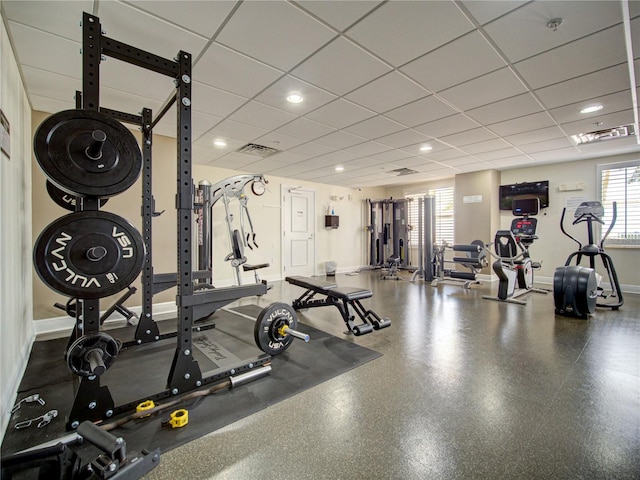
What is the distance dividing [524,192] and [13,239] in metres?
7.99

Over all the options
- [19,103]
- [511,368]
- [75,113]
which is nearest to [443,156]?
[511,368]

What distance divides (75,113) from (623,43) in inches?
143

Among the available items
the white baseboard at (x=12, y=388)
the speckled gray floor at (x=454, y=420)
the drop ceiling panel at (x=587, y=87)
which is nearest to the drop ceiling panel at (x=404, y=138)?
the drop ceiling panel at (x=587, y=87)

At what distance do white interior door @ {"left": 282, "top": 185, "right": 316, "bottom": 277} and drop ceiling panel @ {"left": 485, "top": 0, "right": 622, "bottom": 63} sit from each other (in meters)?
5.44

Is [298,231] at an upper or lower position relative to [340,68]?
lower

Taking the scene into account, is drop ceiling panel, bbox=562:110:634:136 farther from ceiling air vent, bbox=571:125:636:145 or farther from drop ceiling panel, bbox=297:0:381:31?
drop ceiling panel, bbox=297:0:381:31

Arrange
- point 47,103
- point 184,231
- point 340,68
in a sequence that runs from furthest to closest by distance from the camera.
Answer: point 47,103 → point 340,68 → point 184,231

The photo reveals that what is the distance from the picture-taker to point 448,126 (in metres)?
3.74

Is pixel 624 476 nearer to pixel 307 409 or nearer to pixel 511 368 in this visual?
pixel 511 368

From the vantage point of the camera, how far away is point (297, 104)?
3072 millimetres

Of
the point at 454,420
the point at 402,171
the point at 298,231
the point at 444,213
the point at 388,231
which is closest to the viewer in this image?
the point at 454,420

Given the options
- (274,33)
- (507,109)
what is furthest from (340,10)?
(507,109)

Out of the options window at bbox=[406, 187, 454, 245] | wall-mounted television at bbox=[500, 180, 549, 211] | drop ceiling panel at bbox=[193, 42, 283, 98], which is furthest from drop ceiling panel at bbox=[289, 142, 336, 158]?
wall-mounted television at bbox=[500, 180, 549, 211]

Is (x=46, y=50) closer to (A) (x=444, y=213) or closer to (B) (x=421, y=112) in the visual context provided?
(B) (x=421, y=112)
